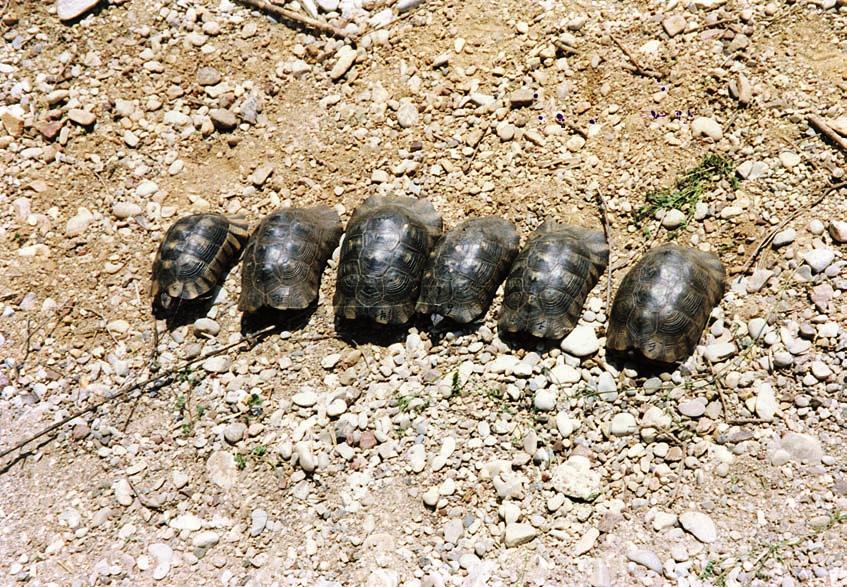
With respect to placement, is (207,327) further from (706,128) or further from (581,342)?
(706,128)

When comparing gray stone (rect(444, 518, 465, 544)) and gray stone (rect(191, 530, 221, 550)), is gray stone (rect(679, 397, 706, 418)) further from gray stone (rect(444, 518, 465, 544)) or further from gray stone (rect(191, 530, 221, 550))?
gray stone (rect(191, 530, 221, 550))

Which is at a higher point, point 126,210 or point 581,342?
point 126,210

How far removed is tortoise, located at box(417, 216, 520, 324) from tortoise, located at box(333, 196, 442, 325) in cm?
15

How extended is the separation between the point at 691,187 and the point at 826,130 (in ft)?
3.73

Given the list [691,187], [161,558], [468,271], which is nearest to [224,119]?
Result: [468,271]

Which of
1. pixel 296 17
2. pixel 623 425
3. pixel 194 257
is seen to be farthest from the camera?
pixel 296 17

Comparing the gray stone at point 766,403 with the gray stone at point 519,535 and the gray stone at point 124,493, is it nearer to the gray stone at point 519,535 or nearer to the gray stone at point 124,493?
the gray stone at point 519,535

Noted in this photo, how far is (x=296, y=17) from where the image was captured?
729cm

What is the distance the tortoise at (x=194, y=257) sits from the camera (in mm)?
6375

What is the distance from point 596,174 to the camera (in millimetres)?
6137

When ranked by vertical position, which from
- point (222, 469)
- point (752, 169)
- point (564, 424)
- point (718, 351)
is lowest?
point (222, 469)

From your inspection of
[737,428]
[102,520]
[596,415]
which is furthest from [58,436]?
[737,428]

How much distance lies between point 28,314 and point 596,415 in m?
5.49

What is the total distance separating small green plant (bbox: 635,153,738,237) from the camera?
584cm
